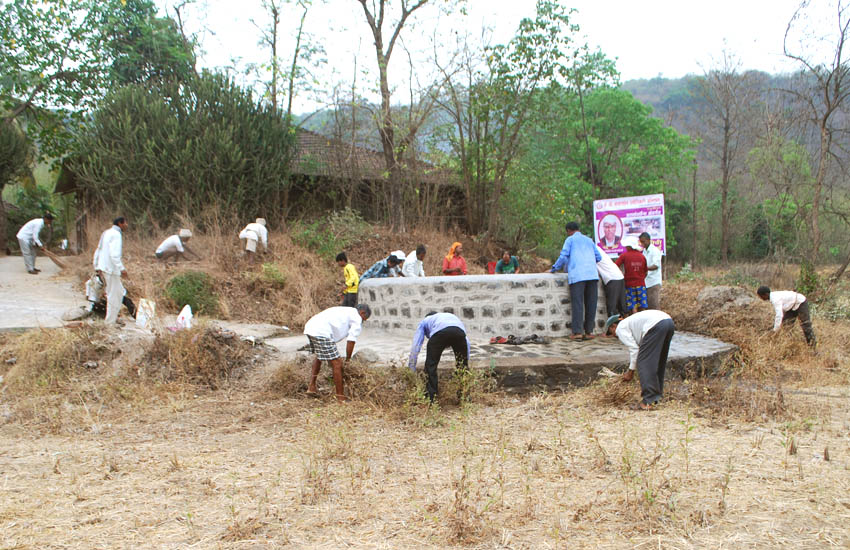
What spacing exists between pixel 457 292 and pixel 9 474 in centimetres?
539

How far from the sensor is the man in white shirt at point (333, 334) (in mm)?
5840

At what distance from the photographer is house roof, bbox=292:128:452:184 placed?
663 inches

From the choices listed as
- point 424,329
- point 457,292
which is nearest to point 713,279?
point 457,292

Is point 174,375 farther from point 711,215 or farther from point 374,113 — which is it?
point 711,215

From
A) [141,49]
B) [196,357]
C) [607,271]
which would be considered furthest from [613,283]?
[141,49]

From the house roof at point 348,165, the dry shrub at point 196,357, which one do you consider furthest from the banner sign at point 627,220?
the dry shrub at point 196,357

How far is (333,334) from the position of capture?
19.4ft

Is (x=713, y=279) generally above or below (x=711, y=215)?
below

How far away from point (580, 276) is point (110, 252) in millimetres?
6323

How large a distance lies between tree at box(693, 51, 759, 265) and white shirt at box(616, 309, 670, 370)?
61.3 feet

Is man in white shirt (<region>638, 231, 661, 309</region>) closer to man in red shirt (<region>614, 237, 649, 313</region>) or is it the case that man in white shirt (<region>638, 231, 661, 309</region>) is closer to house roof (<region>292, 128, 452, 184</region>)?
man in red shirt (<region>614, 237, 649, 313</region>)

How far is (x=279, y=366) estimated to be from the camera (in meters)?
6.71

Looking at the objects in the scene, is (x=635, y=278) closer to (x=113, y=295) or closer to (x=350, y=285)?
(x=350, y=285)

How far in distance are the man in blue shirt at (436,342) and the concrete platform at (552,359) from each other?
1.73 ft
